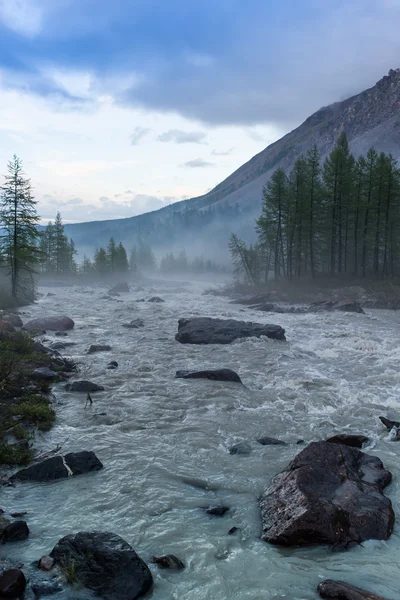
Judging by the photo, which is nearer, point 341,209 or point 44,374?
point 44,374

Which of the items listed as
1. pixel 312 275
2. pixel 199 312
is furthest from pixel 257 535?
pixel 312 275

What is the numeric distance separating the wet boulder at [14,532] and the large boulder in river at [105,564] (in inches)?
30.8

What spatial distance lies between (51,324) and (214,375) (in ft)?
46.7

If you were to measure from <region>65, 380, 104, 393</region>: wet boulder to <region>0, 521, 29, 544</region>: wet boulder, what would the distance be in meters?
7.39

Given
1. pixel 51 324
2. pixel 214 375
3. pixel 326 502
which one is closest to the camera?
pixel 326 502

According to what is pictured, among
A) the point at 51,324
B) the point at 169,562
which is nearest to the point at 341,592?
the point at 169,562

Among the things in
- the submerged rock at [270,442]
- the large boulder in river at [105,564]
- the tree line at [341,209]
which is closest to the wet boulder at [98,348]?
the submerged rock at [270,442]

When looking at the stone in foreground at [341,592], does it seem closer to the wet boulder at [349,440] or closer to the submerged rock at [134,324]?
the wet boulder at [349,440]

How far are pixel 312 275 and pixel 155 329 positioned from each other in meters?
30.6

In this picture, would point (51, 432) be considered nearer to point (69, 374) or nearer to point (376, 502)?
point (69, 374)

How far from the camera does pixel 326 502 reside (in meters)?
6.45

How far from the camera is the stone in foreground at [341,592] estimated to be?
484cm

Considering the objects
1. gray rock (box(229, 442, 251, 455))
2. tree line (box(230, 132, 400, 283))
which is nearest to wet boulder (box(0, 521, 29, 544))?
gray rock (box(229, 442, 251, 455))

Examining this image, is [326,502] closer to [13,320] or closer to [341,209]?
[13,320]
